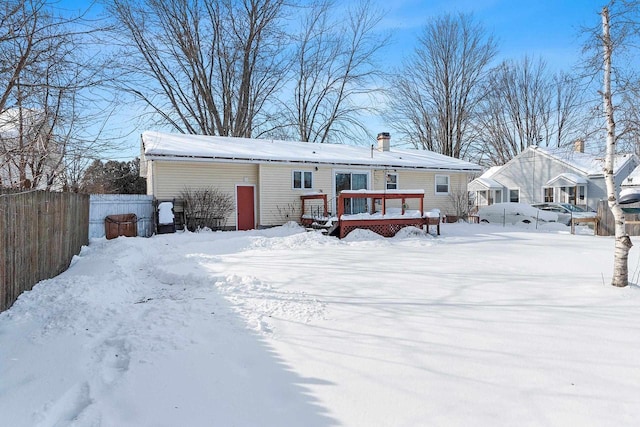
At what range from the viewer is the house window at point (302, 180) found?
54.3 ft

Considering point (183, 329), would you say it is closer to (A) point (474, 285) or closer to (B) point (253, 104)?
(A) point (474, 285)

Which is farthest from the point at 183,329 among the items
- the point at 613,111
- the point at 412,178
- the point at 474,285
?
the point at 412,178

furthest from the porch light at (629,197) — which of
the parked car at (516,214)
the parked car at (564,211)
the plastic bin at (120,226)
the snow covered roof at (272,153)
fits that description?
the plastic bin at (120,226)

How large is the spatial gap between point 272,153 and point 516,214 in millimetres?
12372

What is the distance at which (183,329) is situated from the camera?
4.05 metres

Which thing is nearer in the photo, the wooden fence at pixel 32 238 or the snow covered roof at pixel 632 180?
the wooden fence at pixel 32 238

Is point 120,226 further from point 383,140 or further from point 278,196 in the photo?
point 383,140

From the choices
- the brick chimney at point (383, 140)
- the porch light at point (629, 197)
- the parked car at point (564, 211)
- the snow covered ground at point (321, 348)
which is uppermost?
the brick chimney at point (383, 140)

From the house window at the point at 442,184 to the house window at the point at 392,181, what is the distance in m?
2.57

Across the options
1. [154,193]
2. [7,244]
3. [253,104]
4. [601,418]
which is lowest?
[601,418]

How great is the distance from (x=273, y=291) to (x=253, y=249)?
190 inches

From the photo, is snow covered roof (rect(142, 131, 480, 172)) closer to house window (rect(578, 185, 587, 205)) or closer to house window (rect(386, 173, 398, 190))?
house window (rect(386, 173, 398, 190))


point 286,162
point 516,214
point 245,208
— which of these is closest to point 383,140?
point 286,162

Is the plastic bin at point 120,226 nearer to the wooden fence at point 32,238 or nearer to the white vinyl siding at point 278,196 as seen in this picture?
the white vinyl siding at point 278,196
